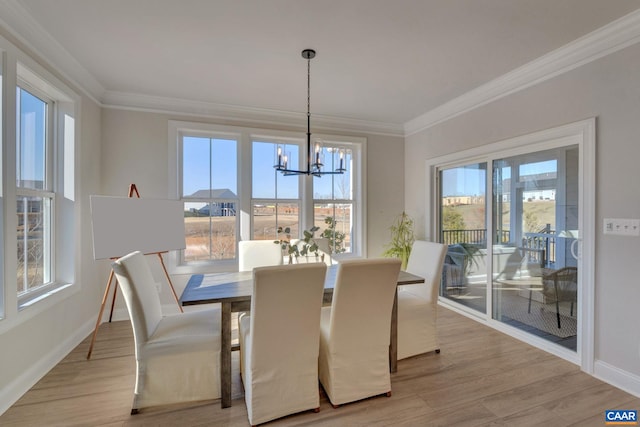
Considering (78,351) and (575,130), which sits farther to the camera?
(78,351)

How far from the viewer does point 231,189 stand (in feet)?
12.9

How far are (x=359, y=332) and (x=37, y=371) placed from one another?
245 centimetres

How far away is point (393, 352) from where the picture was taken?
2400mm

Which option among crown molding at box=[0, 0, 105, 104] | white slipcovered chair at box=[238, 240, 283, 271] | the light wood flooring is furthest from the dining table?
crown molding at box=[0, 0, 105, 104]

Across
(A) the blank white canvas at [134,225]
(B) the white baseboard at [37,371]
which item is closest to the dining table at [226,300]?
(A) the blank white canvas at [134,225]

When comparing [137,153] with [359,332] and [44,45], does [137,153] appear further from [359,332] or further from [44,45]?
[359,332]

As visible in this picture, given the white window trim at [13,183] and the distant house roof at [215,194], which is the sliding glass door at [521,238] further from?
the white window trim at [13,183]

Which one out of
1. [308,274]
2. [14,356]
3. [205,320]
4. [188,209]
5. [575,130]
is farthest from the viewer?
[188,209]

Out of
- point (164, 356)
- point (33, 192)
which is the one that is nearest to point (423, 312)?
point (164, 356)

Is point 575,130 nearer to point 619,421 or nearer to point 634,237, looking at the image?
point 634,237

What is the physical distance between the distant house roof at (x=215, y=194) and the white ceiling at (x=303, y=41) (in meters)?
1.15

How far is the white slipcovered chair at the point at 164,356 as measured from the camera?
190cm

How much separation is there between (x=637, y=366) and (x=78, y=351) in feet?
14.8

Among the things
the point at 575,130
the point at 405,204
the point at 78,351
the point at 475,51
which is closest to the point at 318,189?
the point at 405,204
